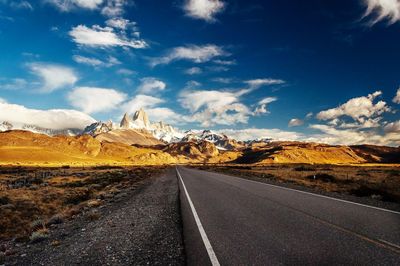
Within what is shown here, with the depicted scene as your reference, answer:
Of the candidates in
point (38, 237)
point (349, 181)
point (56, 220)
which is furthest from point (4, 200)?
point (349, 181)

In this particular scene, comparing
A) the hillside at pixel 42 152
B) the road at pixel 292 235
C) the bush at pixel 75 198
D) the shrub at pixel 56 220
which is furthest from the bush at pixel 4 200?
the hillside at pixel 42 152

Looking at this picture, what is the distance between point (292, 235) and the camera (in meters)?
8.45

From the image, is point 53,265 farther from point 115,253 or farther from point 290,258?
point 290,258

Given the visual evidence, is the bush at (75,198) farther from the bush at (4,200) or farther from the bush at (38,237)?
the bush at (38,237)

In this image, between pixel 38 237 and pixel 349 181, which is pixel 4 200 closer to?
pixel 38 237

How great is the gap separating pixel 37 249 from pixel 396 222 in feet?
36.6

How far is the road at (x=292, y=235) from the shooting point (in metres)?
6.67

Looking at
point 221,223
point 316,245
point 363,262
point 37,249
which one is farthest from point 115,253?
point 363,262

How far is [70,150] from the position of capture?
18988 centimetres

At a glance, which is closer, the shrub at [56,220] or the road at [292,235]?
the road at [292,235]

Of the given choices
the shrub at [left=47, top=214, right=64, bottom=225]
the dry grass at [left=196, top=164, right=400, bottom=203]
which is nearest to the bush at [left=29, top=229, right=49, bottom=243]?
the shrub at [left=47, top=214, right=64, bottom=225]

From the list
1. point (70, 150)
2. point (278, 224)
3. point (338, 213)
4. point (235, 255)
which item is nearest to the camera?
point (235, 255)

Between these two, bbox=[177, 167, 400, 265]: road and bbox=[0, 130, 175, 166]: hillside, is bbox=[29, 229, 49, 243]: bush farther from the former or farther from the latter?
bbox=[0, 130, 175, 166]: hillside

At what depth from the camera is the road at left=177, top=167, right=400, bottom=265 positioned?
6672 mm
